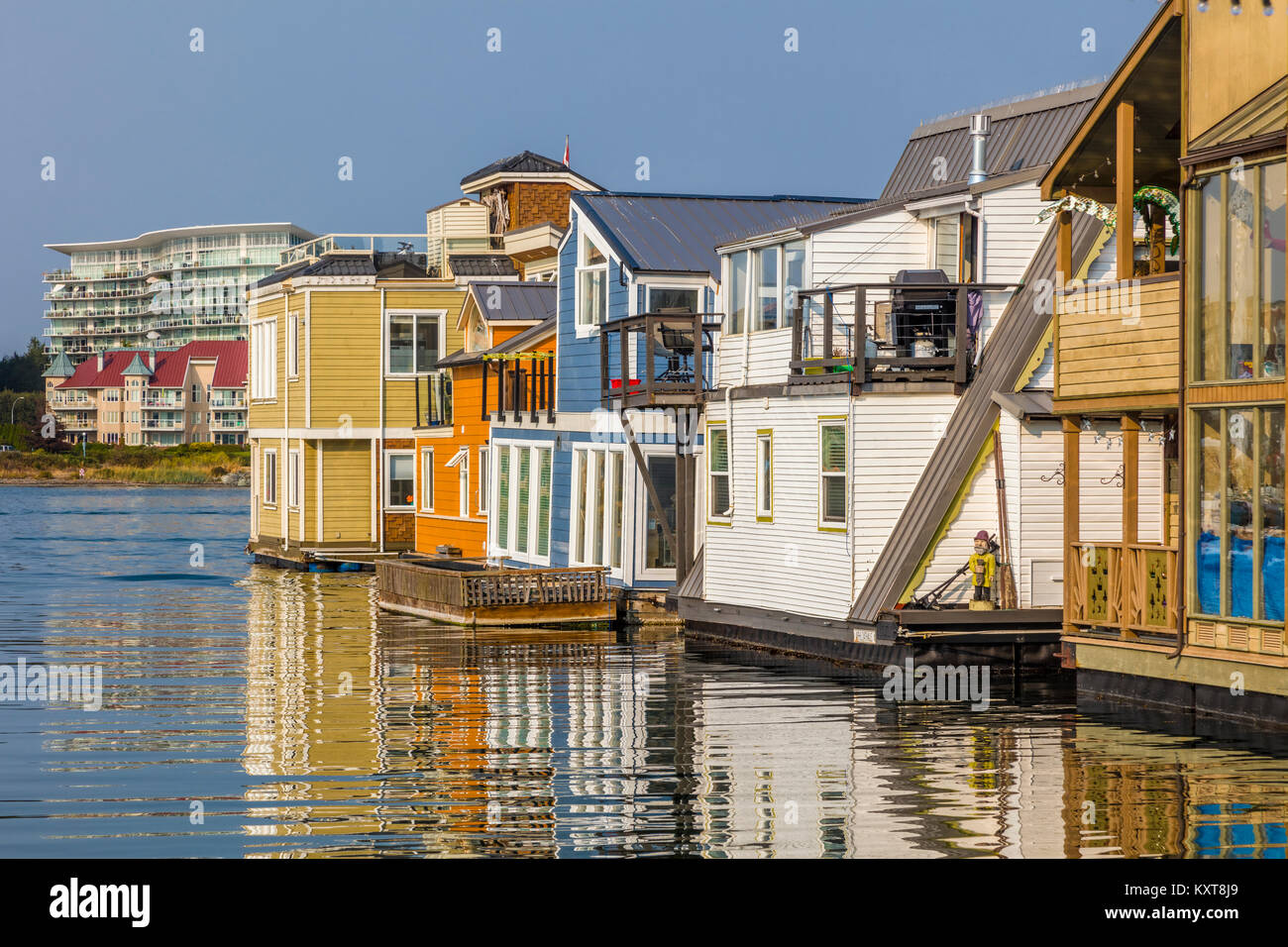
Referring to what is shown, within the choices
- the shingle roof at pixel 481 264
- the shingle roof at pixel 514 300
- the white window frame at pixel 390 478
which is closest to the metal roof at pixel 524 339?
the shingle roof at pixel 514 300

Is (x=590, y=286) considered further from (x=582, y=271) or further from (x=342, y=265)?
(x=342, y=265)

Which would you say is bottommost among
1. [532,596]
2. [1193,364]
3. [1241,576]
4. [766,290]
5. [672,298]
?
[532,596]

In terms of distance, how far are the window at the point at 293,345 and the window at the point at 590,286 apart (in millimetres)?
18429

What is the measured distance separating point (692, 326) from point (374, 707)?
38.2 ft

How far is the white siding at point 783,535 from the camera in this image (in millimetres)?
27828

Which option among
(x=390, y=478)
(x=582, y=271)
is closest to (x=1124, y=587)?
(x=582, y=271)

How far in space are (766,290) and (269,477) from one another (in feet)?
102

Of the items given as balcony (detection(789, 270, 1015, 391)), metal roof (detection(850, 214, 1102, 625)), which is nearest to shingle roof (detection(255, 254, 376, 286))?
balcony (detection(789, 270, 1015, 391))

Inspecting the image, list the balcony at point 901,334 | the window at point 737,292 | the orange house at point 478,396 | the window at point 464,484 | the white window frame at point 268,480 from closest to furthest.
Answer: the balcony at point 901,334 < the window at point 737,292 < the orange house at point 478,396 < the window at point 464,484 < the white window frame at point 268,480

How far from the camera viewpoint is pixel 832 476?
1094 inches

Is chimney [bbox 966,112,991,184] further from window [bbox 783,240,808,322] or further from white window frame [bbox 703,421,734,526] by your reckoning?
white window frame [bbox 703,421,734,526]

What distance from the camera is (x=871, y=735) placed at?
21.0 m

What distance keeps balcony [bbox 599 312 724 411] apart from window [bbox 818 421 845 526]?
409 cm

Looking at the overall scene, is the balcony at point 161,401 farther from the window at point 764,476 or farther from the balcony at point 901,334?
the balcony at point 901,334
